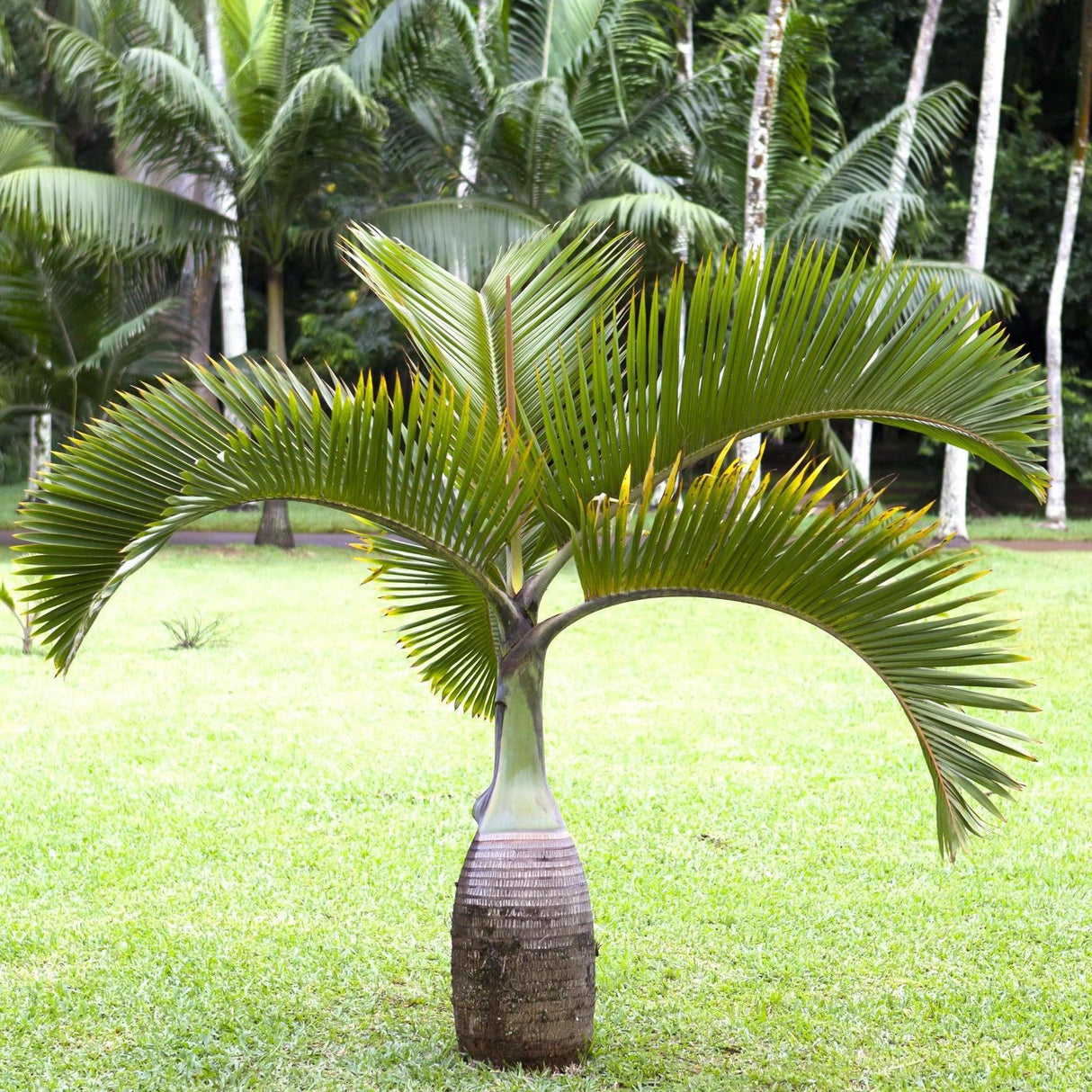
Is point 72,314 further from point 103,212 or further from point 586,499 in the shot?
point 586,499

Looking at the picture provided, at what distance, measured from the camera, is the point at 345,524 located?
61.5ft

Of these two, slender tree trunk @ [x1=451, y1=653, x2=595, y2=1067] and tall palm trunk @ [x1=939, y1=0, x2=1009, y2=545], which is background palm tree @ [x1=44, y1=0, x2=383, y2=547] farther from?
slender tree trunk @ [x1=451, y1=653, x2=595, y2=1067]

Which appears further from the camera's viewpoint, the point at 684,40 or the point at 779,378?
the point at 684,40

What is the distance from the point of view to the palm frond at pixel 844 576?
275 cm

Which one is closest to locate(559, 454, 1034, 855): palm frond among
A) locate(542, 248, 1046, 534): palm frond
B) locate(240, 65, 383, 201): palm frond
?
locate(542, 248, 1046, 534): palm frond

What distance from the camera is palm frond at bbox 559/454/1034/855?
275 cm

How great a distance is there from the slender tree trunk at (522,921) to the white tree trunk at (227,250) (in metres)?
11.8

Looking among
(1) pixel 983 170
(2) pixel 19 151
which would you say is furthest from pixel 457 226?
(1) pixel 983 170

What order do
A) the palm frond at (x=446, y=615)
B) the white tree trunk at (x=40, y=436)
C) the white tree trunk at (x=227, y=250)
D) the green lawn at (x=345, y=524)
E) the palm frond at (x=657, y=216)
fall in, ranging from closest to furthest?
the palm frond at (x=446, y=615)
the palm frond at (x=657, y=216)
the white tree trunk at (x=227, y=250)
the white tree trunk at (x=40, y=436)
the green lawn at (x=345, y=524)

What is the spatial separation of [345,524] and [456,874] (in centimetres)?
1445

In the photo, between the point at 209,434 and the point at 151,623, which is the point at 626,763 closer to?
the point at 209,434

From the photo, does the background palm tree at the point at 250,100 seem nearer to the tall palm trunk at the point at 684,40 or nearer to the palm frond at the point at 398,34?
the palm frond at the point at 398,34

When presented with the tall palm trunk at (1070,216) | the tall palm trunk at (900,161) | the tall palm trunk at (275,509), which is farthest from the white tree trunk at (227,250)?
the tall palm trunk at (1070,216)

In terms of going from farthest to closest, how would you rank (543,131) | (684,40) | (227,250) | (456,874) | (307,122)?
(684,40)
(227,250)
(543,131)
(307,122)
(456,874)
